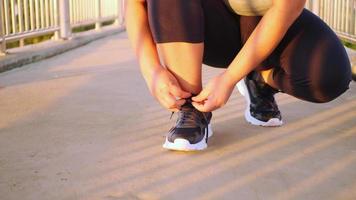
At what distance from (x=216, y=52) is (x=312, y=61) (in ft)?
1.04

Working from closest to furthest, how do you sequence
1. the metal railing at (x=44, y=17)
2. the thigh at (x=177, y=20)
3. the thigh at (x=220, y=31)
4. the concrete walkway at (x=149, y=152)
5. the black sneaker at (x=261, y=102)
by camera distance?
the concrete walkway at (x=149, y=152), the thigh at (x=177, y=20), the thigh at (x=220, y=31), the black sneaker at (x=261, y=102), the metal railing at (x=44, y=17)

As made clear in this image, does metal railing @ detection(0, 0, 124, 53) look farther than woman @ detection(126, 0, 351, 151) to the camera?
Yes

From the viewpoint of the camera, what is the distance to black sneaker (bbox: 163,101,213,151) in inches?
65.6

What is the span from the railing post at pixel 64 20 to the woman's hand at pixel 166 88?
11.4 ft

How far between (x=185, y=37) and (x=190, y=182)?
1.43 feet

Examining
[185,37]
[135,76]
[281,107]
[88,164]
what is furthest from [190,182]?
[135,76]

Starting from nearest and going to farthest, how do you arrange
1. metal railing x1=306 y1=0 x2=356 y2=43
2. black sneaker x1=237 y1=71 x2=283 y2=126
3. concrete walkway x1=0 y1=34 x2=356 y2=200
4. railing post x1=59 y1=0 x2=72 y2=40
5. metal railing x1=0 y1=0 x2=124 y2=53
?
1. concrete walkway x1=0 y1=34 x2=356 y2=200
2. black sneaker x1=237 y1=71 x2=283 y2=126
3. metal railing x1=306 y1=0 x2=356 y2=43
4. metal railing x1=0 y1=0 x2=124 y2=53
5. railing post x1=59 y1=0 x2=72 y2=40

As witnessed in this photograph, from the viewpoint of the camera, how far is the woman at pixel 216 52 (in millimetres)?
1527

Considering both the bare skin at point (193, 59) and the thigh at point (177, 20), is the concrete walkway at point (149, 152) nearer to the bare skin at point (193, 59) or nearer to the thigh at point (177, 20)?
the bare skin at point (193, 59)

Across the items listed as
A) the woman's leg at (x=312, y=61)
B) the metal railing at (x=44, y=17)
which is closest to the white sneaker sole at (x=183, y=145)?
the woman's leg at (x=312, y=61)

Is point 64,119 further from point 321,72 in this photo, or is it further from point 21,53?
point 21,53

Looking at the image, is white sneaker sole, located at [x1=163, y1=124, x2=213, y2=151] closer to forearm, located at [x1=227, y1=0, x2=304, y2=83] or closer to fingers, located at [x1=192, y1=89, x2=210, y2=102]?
fingers, located at [x1=192, y1=89, x2=210, y2=102]

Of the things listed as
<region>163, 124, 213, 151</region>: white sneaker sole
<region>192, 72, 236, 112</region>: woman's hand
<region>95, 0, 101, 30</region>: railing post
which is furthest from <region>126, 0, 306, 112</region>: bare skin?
<region>95, 0, 101, 30</region>: railing post

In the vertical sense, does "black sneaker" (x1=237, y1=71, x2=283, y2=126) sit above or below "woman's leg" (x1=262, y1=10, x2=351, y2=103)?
below
